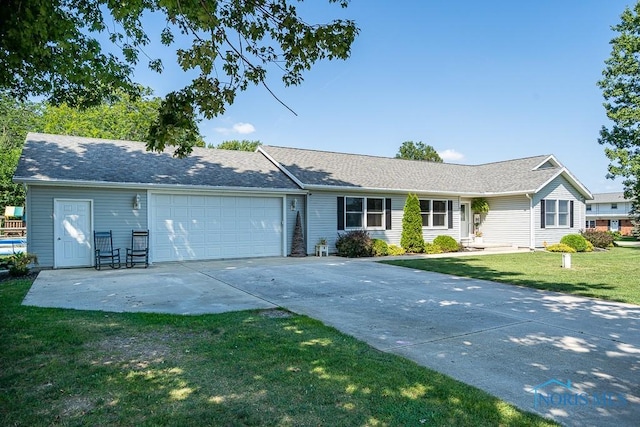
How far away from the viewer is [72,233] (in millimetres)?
11969

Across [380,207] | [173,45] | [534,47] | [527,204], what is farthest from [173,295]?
[527,204]

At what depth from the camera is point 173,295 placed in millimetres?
7820

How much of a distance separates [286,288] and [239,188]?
20.7 feet

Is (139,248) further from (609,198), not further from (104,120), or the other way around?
(609,198)

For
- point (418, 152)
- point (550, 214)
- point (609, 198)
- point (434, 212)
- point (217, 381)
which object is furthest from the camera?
point (418, 152)

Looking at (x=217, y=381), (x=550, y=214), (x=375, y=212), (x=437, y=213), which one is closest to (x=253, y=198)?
(x=375, y=212)

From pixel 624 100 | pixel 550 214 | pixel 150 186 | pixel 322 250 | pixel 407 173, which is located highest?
pixel 624 100

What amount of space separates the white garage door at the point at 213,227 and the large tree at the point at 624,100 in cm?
1982

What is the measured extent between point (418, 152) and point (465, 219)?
34077mm

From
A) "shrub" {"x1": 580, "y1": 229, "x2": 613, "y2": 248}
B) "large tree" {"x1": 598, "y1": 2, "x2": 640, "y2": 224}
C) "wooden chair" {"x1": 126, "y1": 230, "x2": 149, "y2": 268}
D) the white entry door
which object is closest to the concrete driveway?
"wooden chair" {"x1": 126, "y1": 230, "x2": 149, "y2": 268}

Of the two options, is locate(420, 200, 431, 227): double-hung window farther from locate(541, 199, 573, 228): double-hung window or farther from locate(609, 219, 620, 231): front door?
locate(609, 219, 620, 231): front door

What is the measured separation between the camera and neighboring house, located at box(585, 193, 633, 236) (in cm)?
4681

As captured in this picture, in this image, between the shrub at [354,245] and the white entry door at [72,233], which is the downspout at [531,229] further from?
the white entry door at [72,233]

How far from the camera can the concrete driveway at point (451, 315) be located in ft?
12.2
